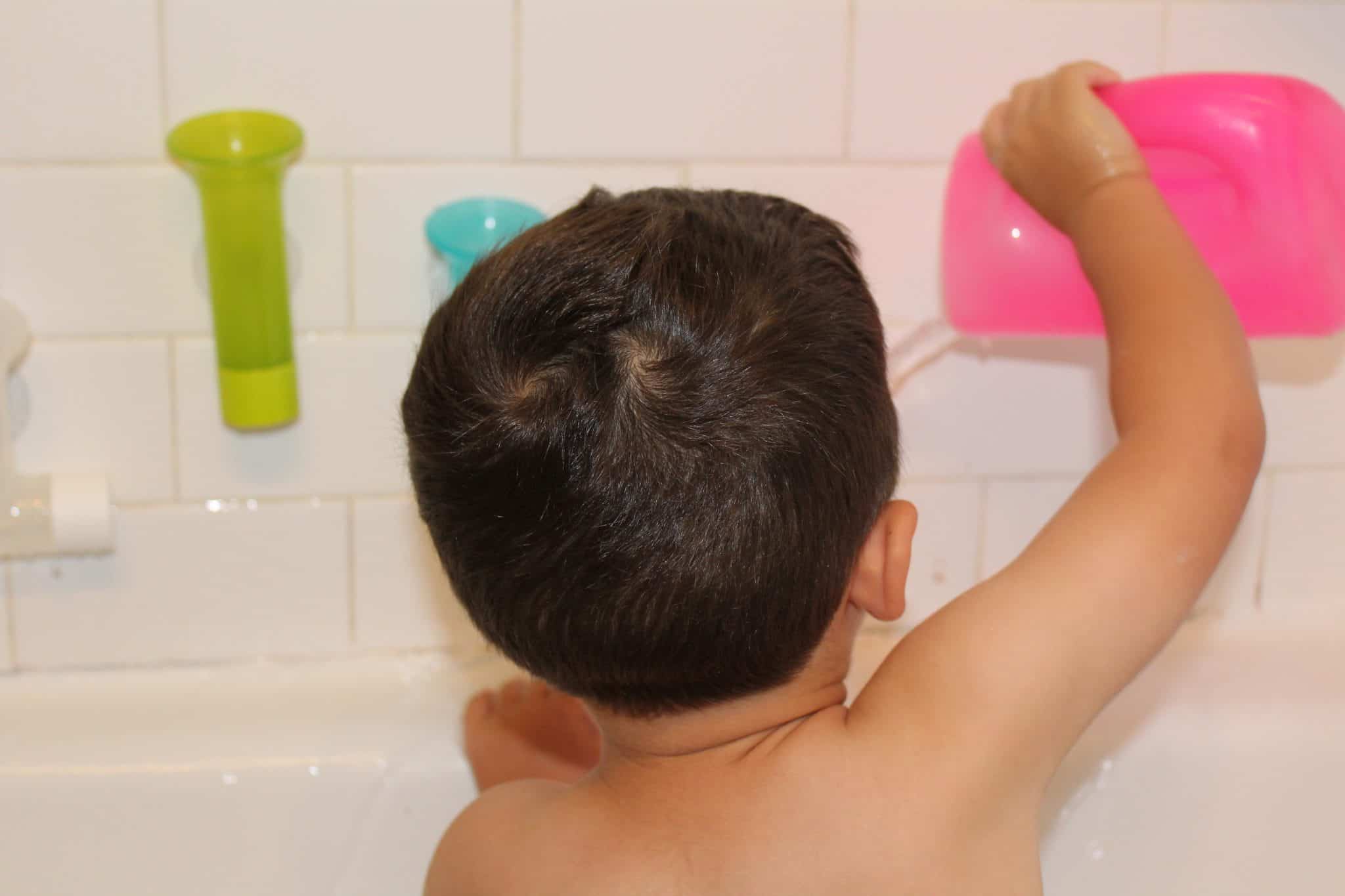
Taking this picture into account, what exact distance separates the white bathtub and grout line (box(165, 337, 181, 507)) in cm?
15

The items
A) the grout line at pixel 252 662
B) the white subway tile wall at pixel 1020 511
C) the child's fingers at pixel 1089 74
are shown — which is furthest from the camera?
the white subway tile wall at pixel 1020 511

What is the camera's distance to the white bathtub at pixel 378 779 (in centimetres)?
106

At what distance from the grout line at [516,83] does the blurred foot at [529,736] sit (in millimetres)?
391

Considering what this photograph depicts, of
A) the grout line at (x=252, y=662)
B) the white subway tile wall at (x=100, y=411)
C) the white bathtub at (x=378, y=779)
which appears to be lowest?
the white bathtub at (x=378, y=779)

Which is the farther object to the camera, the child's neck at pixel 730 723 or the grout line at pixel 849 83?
the grout line at pixel 849 83

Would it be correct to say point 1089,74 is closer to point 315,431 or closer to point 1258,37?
point 1258,37

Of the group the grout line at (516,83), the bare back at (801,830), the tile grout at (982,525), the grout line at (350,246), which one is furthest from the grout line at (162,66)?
the tile grout at (982,525)

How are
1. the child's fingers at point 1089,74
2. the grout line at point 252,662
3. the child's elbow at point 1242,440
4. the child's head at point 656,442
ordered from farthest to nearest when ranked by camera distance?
1. the grout line at point 252,662
2. the child's fingers at point 1089,74
3. the child's elbow at point 1242,440
4. the child's head at point 656,442

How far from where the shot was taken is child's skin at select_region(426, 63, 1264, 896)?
726 mm

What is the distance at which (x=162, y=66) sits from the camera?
1.01 meters

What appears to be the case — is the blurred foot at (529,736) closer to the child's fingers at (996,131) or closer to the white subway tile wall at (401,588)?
the white subway tile wall at (401,588)

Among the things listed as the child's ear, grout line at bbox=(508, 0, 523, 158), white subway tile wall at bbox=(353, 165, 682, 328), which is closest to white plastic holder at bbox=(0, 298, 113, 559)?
white subway tile wall at bbox=(353, 165, 682, 328)

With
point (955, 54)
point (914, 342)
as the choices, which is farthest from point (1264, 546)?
point (955, 54)

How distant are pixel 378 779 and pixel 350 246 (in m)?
0.39
